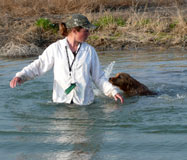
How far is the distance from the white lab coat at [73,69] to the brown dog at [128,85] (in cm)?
154

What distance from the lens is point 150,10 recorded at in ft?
66.5

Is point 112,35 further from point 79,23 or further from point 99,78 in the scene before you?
point 79,23

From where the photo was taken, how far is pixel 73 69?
686cm

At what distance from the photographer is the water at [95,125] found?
17.0 ft

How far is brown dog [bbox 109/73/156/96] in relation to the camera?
8484 mm

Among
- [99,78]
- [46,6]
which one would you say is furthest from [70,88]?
[46,6]

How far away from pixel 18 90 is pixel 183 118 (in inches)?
156

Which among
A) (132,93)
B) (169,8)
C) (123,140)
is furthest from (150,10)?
(123,140)

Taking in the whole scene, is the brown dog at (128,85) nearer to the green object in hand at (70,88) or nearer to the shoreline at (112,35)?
the green object in hand at (70,88)

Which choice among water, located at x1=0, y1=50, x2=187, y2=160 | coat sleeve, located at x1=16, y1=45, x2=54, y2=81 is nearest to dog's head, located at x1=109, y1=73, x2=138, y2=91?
water, located at x1=0, y1=50, x2=187, y2=160

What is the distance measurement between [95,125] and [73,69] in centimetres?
104

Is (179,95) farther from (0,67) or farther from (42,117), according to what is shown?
(0,67)

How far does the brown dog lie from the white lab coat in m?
1.54

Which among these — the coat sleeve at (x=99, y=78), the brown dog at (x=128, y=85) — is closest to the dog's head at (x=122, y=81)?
the brown dog at (x=128, y=85)
